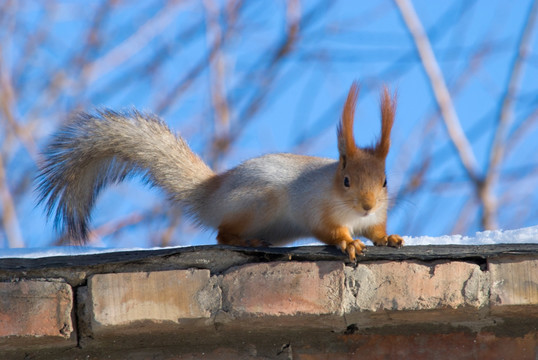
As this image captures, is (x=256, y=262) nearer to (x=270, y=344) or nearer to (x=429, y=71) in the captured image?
(x=270, y=344)

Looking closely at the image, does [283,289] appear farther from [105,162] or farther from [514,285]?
[105,162]

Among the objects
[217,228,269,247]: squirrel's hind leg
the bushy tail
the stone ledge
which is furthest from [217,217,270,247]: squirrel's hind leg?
the stone ledge

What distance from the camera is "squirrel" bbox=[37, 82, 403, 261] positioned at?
6.98 ft

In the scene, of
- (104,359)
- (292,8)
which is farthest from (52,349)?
(292,8)

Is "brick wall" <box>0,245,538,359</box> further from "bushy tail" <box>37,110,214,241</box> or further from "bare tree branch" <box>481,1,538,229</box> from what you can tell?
"bare tree branch" <box>481,1,538,229</box>

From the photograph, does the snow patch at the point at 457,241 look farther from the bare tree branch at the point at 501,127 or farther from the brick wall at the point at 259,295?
the bare tree branch at the point at 501,127

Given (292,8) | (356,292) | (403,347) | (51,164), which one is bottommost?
(403,347)

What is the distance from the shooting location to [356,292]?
148cm

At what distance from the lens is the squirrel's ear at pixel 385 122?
1.98 m

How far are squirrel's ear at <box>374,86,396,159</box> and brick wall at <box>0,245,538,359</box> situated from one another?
550mm

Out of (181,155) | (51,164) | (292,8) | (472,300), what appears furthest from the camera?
(292,8)

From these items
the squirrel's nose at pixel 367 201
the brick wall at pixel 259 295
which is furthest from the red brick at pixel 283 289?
the squirrel's nose at pixel 367 201

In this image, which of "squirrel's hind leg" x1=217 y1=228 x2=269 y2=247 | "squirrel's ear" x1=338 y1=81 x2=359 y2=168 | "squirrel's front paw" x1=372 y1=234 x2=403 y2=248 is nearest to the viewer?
"squirrel's front paw" x1=372 y1=234 x2=403 y2=248

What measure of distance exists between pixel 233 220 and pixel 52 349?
717mm
